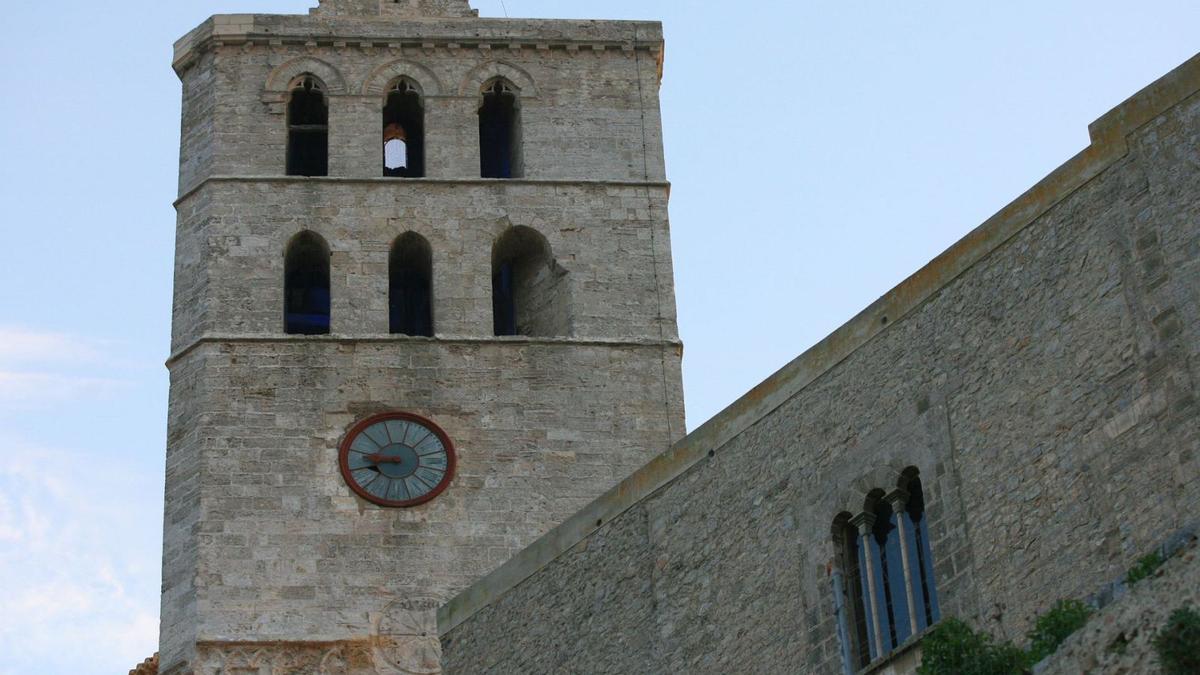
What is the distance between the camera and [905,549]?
20.2m

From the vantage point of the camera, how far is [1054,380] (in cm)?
1914

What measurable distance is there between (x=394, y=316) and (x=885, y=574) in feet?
47.6

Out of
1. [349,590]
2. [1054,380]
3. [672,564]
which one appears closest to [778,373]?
[672,564]

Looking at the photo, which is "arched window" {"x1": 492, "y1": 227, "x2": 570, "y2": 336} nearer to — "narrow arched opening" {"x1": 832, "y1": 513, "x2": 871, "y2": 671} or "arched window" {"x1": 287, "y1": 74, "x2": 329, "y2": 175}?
"arched window" {"x1": 287, "y1": 74, "x2": 329, "y2": 175}

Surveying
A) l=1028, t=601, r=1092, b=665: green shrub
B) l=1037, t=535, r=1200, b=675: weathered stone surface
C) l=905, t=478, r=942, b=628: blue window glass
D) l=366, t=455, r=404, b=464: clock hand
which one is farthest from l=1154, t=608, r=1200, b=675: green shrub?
l=366, t=455, r=404, b=464: clock hand

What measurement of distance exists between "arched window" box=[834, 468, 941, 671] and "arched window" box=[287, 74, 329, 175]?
15.8 m

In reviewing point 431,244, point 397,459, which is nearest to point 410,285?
point 431,244

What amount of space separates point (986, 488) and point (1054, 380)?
2.85 ft

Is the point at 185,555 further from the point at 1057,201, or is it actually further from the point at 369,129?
the point at 1057,201

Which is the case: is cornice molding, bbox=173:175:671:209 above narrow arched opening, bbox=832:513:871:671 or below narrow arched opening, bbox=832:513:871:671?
above

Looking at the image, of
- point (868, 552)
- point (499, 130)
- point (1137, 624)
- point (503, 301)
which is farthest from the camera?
point (499, 130)

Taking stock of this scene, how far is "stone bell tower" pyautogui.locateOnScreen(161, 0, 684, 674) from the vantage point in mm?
30250

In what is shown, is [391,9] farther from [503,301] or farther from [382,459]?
[382,459]

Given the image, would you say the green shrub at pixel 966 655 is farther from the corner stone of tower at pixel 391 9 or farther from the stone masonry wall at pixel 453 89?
the corner stone of tower at pixel 391 9
